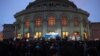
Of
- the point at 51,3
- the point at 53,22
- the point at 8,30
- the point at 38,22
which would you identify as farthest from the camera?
the point at 8,30

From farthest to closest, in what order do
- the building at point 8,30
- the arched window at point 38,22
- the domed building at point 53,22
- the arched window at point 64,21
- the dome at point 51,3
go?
the building at point 8,30
the dome at point 51,3
the arched window at point 38,22
the arched window at point 64,21
the domed building at point 53,22

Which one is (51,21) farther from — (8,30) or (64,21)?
(8,30)

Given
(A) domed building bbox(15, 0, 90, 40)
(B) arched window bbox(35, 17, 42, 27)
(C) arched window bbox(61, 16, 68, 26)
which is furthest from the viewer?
(B) arched window bbox(35, 17, 42, 27)

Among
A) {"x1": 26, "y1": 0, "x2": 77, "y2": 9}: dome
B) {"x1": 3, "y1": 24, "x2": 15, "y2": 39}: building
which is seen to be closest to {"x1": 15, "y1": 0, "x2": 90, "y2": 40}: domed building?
{"x1": 26, "y1": 0, "x2": 77, "y2": 9}: dome

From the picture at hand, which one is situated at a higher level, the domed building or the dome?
the dome

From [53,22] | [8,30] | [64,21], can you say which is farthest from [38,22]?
[8,30]

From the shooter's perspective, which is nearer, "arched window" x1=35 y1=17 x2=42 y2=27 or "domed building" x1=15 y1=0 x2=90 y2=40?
"domed building" x1=15 y1=0 x2=90 y2=40

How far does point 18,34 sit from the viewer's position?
3462 centimetres

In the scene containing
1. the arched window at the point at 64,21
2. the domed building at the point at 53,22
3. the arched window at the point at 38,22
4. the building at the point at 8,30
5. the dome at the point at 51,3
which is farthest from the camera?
the building at the point at 8,30

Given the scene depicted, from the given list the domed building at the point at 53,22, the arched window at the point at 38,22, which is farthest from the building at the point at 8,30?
the arched window at the point at 38,22

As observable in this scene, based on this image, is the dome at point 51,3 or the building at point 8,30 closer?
the dome at point 51,3

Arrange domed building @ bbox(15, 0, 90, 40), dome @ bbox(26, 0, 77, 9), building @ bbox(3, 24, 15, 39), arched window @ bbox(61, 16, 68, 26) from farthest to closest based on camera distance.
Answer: building @ bbox(3, 24, 15, 39), dome @ bbox(26, 0, 77, 9), arched window @ bbox(61, 16, 68, 26), domed building @ bbox(15, 0, 90, 40)

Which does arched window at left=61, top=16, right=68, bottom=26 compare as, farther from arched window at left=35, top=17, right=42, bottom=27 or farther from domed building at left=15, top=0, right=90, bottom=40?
arched window at left=35, top=17, right=42, bottom=27

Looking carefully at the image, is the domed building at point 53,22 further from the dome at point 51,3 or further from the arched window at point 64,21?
the dome at point 51,3
